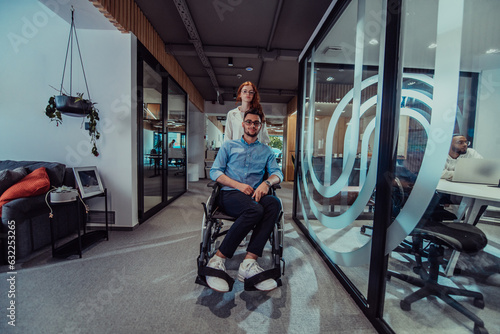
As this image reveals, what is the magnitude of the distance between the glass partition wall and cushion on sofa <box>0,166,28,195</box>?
1.17m

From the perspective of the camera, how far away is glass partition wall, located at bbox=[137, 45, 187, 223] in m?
3.11

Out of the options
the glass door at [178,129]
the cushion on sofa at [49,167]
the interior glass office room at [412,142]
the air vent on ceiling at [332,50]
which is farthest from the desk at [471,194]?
the glass door at [178,129]

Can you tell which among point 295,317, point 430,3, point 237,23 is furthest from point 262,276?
point 237,23

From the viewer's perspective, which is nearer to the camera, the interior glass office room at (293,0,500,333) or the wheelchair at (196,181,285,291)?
the interior glass office room at (293,0,500,333)

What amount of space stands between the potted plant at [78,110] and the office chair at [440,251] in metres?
3.19

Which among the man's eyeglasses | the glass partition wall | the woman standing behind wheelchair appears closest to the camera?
the man's eyeglasses

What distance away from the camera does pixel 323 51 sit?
273 cm

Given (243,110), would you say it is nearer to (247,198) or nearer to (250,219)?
(247,198)

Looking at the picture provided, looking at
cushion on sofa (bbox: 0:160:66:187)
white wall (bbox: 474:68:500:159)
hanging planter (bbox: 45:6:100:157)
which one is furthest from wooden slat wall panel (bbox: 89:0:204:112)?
white wall (bbox: 474:68:500:159)

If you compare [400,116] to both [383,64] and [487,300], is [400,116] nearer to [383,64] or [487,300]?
[383,64]

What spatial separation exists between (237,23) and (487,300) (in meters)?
3.98

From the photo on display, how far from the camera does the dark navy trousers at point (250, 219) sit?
64.7 inches

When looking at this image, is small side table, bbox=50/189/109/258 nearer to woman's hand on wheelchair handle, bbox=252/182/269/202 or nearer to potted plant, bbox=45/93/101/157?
potted plant, bbox=45/93/101/157

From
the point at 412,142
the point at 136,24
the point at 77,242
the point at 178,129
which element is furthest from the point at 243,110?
the point at 178,129
